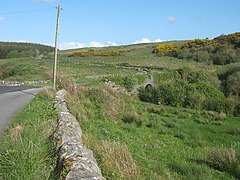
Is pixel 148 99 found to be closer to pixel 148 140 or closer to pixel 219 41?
pixel 148 140

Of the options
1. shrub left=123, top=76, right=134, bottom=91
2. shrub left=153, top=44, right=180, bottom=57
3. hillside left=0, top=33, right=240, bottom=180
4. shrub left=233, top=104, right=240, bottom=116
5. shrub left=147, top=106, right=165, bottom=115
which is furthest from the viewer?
shrub left=153, top=44, right=180, bottom=57

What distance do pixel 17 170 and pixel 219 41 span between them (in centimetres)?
8657

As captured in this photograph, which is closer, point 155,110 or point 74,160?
point 74,160

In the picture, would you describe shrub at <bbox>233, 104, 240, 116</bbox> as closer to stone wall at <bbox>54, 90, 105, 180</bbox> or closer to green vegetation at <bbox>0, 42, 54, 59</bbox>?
stone wall at <bbox>54, 90, 105, 180</bbox>

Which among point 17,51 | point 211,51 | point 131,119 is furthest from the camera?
point 17,51

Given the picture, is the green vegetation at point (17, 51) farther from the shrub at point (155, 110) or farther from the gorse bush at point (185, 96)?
the shrub at point (155, 110)

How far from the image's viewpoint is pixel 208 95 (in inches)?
1423

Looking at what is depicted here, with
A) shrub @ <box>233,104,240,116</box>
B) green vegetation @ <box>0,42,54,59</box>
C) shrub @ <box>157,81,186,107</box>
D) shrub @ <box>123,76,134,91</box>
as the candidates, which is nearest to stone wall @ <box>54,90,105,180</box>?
shrub @ <box>233,104,240,116</box>

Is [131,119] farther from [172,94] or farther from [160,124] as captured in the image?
[172,94]

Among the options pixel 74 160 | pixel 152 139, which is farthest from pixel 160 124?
pixel 74 160

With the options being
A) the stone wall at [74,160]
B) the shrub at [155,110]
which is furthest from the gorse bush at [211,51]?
the stone wall at [74,160]

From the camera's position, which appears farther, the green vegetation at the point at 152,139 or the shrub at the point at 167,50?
the shrub at the point at 167,50

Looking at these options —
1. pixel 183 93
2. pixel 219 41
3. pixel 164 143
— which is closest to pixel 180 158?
pixel 164 143

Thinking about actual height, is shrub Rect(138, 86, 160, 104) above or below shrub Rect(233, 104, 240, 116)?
above
